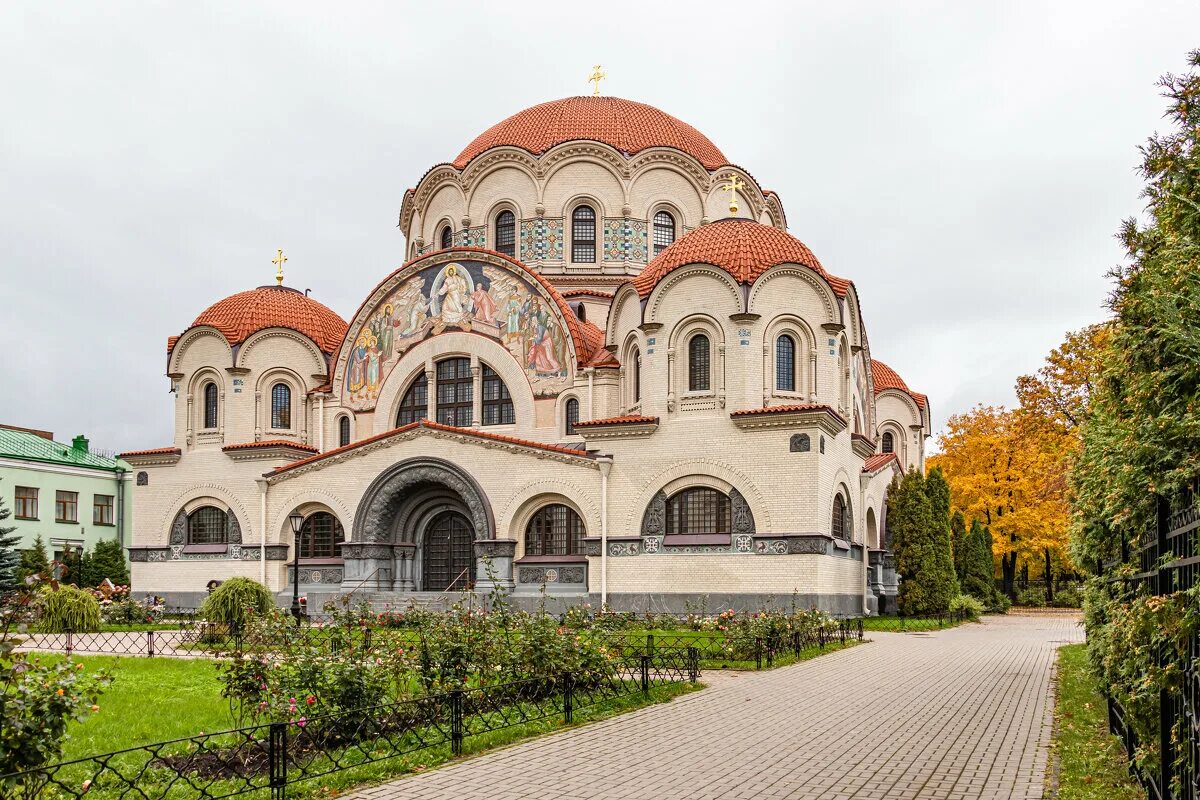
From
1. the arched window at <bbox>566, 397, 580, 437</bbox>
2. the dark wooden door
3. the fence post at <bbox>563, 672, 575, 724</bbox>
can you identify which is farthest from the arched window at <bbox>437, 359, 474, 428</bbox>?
the fence post at <bbox>563, 672, 575, 724</bbox>

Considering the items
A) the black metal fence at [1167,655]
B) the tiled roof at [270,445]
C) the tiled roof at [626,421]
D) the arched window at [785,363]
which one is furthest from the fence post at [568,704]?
the tiled roof at [270,445]

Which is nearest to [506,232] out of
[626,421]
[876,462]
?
[626,421]

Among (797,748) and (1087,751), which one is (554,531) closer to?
(797,748)

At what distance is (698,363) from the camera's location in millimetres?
28203

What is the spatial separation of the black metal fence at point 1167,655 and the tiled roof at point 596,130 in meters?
29.0

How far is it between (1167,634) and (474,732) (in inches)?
279

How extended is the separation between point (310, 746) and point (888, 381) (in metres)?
35.0

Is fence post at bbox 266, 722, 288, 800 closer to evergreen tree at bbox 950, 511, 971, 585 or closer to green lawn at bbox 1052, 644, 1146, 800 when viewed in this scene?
green lawn at bbox 1052, 644, 1146, 800

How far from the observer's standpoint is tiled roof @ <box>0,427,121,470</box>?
45375 millimetres

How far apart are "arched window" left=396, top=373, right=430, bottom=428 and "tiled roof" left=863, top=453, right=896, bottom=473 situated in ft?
41.9

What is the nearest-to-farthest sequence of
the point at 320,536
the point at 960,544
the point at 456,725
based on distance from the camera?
the point at 456,725
the point at 320,536
the point at 960,544

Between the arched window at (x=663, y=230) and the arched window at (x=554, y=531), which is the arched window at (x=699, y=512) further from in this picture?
the arched window at (x=663, y=230)

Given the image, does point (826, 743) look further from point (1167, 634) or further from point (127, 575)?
point (127, 575)

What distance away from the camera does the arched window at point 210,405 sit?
113 feet
